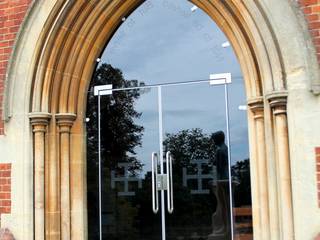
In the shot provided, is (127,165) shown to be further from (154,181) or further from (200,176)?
(200,176)

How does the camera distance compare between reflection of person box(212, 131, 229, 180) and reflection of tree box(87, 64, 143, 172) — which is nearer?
reflection of person box(212, 131, 229, 180)

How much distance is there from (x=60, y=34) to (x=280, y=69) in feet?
7.98

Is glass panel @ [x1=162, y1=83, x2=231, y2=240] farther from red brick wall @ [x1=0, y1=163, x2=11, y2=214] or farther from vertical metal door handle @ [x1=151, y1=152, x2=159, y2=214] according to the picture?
red brick wall @ [x1=0, y1=163, x2=11, y2=214]

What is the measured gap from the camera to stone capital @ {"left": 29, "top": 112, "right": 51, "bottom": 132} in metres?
5.32

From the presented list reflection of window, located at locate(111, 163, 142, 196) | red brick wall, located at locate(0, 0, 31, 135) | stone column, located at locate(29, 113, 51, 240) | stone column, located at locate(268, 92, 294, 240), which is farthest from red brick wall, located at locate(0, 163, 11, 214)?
stone column, located at locate(268, 92, 294, 240)

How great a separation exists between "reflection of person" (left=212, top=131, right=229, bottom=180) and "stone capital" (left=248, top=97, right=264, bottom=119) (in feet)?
1.80

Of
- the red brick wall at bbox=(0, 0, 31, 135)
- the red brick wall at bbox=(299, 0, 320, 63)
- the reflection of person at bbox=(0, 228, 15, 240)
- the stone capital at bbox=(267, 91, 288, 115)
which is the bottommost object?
the reflection of person at bbox=(0, 228, 15, 240)

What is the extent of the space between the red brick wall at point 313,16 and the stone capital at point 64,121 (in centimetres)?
267

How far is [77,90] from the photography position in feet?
18.7

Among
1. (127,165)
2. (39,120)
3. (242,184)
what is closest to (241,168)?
(242,184)

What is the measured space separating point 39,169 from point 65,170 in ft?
0.96

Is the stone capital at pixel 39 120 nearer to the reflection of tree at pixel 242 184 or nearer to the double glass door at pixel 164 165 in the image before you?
the double glass door at pixel 164 165

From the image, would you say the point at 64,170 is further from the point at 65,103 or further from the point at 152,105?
the point at 152,105

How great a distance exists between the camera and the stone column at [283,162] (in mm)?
4227
